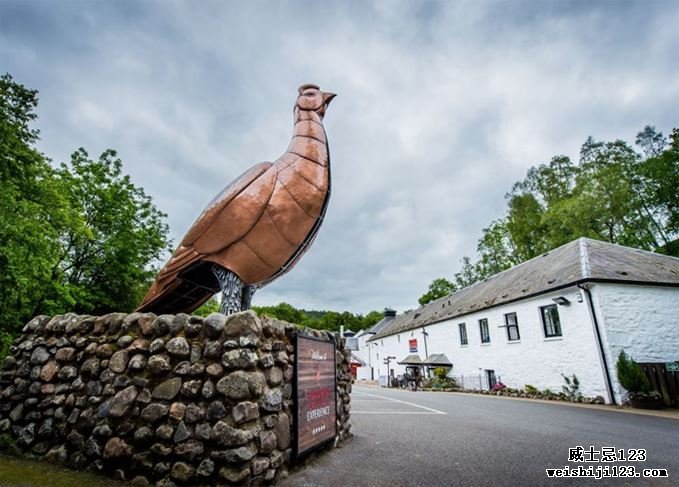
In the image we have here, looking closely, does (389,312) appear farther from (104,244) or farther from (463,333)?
(104,244)

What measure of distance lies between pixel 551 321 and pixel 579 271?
2591 millimetres

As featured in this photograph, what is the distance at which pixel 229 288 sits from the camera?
4664 millimetres

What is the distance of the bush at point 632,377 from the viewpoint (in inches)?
420

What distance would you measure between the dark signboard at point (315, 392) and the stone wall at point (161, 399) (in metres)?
0.13

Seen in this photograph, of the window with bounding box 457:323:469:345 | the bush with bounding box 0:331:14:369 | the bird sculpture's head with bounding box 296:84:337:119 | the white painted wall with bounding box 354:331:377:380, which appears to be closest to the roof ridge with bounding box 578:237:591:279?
the window with bounding box 457:323:469:345

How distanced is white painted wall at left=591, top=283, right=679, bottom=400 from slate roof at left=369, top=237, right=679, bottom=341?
443mm

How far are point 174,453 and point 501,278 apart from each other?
22.8 m

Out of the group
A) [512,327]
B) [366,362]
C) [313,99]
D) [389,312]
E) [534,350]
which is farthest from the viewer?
[389,312]

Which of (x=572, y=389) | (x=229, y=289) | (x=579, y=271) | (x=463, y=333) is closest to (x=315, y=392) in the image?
(x=229, y=289)

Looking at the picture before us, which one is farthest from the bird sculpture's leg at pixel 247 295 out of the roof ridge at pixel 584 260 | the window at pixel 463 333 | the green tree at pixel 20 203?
the window at pixel 463 333

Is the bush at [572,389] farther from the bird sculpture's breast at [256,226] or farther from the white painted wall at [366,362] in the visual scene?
the white painted wall at [366,362]

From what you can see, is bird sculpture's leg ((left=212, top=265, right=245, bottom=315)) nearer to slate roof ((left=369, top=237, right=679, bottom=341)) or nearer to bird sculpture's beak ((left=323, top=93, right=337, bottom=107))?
bird sculpture's beak ((left=323, top=93, right=337, bottom=107))

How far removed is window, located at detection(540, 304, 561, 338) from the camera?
48.0 ft

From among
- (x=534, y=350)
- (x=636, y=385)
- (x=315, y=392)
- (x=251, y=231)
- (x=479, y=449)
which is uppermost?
(x=251, y=231)
